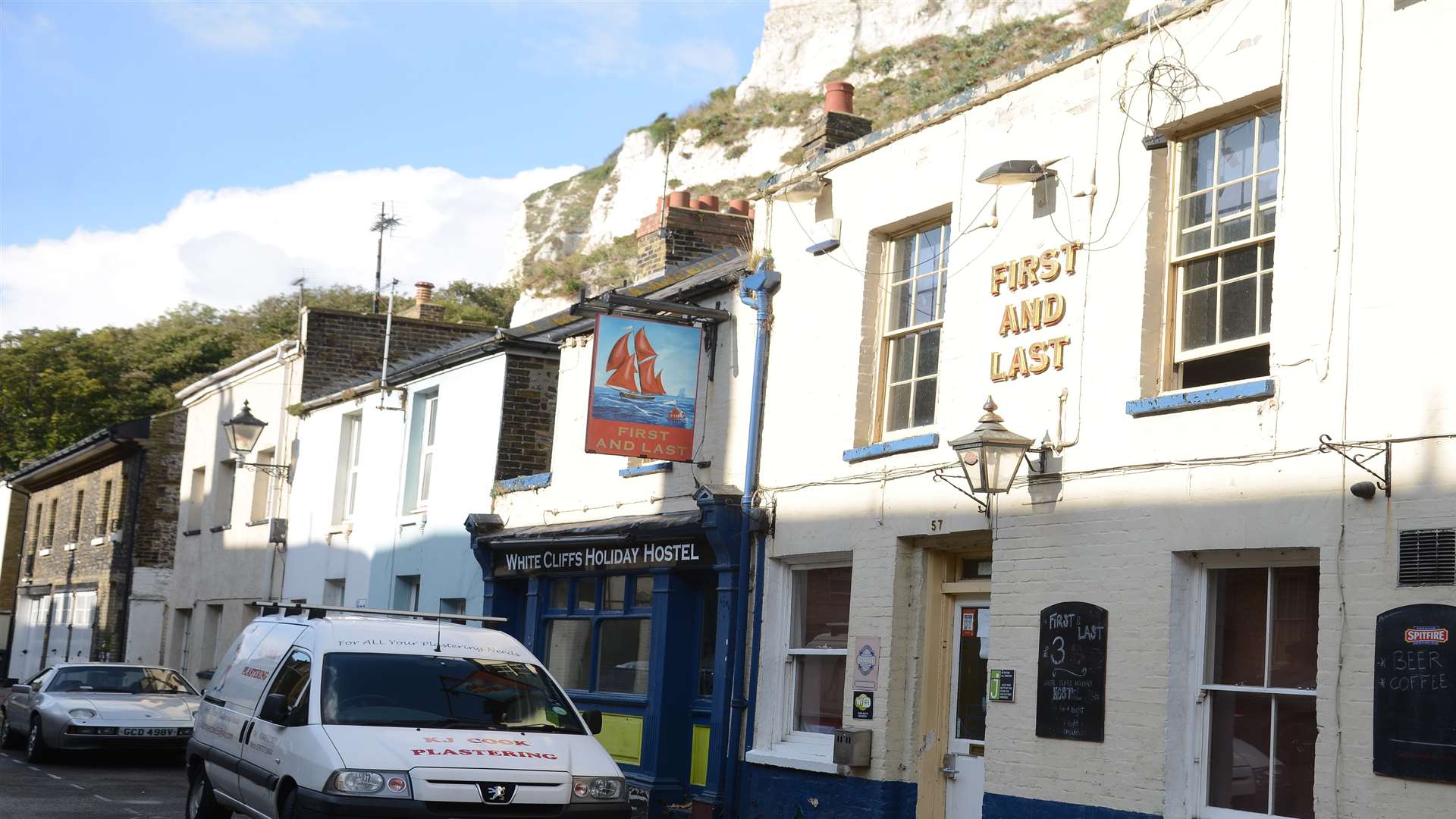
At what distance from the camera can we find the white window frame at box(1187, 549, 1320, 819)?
8930mm

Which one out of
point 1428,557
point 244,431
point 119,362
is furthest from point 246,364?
point 119,362

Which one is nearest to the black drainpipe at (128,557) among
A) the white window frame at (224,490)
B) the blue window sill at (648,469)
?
the white window frame at (224,490)

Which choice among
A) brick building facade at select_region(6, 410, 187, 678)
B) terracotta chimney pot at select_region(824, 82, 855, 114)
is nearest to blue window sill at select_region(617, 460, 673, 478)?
terracotta chimney pot at select_region(824, 82, 855, 114)

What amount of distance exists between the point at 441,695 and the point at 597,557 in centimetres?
561

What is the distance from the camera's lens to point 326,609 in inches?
457

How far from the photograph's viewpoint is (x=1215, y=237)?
32.3 ft

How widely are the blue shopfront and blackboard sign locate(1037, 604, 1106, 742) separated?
3968 mm

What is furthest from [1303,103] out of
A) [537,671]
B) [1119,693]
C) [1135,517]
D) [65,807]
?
[65,807]

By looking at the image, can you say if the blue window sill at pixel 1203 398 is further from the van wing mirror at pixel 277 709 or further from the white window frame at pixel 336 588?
the white window frame at pixel 336 588

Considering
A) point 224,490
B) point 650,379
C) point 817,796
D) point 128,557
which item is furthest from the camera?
point 128,557

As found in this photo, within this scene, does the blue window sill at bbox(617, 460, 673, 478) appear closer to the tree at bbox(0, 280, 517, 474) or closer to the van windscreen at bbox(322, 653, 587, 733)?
the van windscreen at bbox(322, 653, 587, 733)

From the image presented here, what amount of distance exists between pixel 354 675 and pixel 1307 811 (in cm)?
613

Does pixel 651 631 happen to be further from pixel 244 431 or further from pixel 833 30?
pixel 833 30

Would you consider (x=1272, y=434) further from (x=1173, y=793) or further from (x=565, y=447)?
(x=565, y=447)
